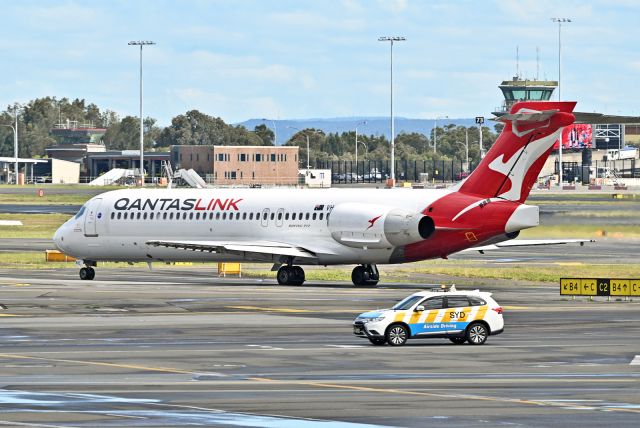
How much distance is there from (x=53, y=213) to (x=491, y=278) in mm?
71571

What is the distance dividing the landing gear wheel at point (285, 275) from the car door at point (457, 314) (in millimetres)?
23070

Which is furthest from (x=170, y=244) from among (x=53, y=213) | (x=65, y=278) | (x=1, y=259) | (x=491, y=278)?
(x=53, y=213)

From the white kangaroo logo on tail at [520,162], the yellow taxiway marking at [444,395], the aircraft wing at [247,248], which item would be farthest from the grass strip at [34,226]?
the yellow taxiway marking at [444,395]

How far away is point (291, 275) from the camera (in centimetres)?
6253

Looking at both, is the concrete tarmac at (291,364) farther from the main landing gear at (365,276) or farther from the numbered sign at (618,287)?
the main landing gear at (365,276)

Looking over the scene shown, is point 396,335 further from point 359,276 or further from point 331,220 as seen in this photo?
point 359,276

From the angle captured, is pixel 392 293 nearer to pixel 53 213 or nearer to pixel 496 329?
pixel 496 329

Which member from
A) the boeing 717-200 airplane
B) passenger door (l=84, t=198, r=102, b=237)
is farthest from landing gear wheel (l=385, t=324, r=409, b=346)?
passenger door (l=84, t=198, r=102, b=237)

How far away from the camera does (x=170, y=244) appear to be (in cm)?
6169

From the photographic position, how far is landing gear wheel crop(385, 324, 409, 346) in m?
39.8

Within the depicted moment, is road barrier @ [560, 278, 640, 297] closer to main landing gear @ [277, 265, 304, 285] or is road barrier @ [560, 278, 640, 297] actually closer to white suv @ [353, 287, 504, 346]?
main landing gear @ [277, 265, 304, 285]

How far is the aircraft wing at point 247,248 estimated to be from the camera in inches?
2409

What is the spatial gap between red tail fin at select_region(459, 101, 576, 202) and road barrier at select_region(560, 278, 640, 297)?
4.12 m

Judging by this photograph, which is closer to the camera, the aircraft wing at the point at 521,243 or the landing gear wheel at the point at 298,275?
the aircraft wing at the point at 521,243
